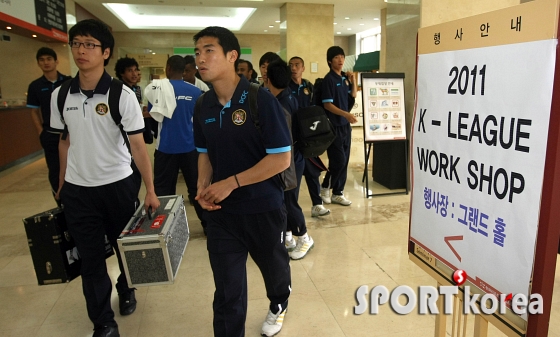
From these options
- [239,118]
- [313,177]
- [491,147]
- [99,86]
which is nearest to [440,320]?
[491,147]

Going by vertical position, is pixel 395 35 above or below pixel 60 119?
above

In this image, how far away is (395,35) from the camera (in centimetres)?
532

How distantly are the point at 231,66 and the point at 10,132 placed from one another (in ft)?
23.0

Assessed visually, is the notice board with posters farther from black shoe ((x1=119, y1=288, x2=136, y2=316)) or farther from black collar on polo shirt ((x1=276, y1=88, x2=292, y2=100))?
black shoe ((x1=119, y1=288, x2=136, y2=316))

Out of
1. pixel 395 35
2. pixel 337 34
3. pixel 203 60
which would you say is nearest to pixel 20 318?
pixel 203 60

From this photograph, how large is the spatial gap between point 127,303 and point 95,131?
112cm

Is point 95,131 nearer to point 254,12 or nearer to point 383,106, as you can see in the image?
point 383,106

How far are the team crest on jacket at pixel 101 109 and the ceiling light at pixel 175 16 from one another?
1001cm

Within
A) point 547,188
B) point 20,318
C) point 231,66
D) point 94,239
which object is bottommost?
point 20,318

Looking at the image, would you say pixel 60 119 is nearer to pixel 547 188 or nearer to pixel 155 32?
pixel 547 188

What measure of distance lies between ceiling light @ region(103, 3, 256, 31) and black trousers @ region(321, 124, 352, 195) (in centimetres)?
813

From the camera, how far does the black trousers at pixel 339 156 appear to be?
4.33 meters

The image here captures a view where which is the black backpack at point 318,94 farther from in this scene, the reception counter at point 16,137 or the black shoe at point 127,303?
the reception counter at point 16,137

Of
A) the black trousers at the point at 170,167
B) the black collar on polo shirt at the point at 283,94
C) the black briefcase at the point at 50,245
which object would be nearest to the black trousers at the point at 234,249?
Result: the black briefcase at the point at 50,245
